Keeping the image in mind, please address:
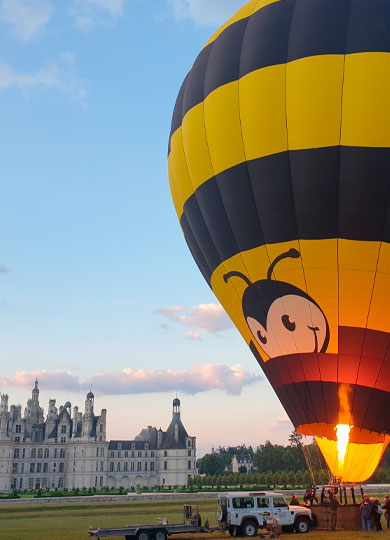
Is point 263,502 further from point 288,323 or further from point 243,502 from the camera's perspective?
point 288,323

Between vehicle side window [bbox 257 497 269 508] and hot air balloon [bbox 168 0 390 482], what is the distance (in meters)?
1.71

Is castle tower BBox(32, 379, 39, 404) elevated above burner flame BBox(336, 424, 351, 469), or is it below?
above

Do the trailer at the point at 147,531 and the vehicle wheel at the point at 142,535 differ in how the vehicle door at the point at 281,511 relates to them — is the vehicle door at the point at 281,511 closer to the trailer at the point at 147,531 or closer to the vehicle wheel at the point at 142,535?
the trailer at the point at 147,531

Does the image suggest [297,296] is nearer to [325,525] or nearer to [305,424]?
[305,424]

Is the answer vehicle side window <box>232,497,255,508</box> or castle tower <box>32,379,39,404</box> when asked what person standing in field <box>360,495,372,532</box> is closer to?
vehicle side window <box>232,497,255,508</box>

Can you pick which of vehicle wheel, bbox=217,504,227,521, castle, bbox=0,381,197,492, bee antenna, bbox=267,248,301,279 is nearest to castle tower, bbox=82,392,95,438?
castle, bbox=0,381,197,492

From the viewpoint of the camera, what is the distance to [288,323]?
1339cm

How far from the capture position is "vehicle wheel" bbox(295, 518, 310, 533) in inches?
519

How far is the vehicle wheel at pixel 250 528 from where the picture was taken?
1286 cm

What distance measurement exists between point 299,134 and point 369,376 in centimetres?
556

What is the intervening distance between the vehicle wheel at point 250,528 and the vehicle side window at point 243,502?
0.32 m

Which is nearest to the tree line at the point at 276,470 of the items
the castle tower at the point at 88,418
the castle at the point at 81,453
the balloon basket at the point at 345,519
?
the castle at the point at 81,453

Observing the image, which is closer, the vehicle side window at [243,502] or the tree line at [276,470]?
the vehicle side window at [243,502]

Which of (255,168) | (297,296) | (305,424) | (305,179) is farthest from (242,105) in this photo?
(305,424)
